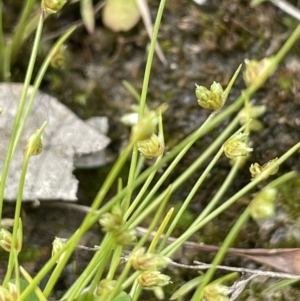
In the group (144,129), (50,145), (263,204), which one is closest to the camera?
(144,129)

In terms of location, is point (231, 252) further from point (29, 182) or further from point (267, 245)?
point (29, 182)

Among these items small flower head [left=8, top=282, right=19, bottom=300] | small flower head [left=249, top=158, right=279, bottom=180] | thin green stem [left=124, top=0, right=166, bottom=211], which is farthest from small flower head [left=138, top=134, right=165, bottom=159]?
small flower head [left=8, top=282, right=19, bottom=300]

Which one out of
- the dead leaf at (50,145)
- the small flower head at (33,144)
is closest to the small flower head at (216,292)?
the small flower head at (33,144)

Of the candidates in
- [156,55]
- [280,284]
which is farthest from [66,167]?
[280,284]

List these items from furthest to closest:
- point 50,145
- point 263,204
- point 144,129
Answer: point 50,145 < point 263,204 < point 144,129

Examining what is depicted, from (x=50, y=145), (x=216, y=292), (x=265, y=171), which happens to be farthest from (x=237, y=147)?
(x=50, y=145)

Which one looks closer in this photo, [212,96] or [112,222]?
[112,222]

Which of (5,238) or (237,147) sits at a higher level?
(237,147)

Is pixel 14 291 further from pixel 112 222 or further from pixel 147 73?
pixel 147 73
